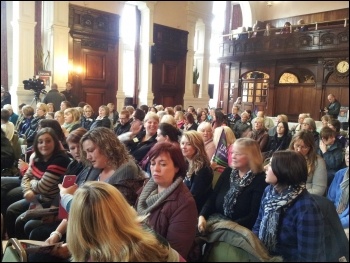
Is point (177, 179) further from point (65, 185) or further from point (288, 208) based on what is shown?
point (65, 185)

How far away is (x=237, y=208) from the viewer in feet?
5.64

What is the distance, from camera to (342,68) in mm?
868

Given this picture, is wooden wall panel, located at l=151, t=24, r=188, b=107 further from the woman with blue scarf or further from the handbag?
the handbag

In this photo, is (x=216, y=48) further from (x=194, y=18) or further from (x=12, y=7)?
(x=12, y=7)

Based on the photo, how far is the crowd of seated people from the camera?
49.7 inches

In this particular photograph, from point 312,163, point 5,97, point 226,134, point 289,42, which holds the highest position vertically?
point 289,42

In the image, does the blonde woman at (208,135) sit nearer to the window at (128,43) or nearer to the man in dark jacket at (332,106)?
the window at (128,43)

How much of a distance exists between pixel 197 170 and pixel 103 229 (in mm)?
1151

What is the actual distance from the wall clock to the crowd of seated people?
0.53 feet

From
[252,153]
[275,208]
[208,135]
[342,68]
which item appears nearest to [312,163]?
[252,153]

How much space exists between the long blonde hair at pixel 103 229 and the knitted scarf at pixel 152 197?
1.19 ft

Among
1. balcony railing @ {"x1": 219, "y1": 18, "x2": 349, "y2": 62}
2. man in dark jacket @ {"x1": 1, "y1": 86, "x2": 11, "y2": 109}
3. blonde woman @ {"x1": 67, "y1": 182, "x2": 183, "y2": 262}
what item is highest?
balcony railing @ {"x1": 219, "y1": 18, "x2": 349, "y2": 62}

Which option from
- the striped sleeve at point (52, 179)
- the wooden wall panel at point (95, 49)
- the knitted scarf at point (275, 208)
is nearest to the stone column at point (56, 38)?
the wooden wall panel at point (95, 49)

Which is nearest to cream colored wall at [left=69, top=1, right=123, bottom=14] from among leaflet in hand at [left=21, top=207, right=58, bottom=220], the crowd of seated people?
the crowd of seated people
